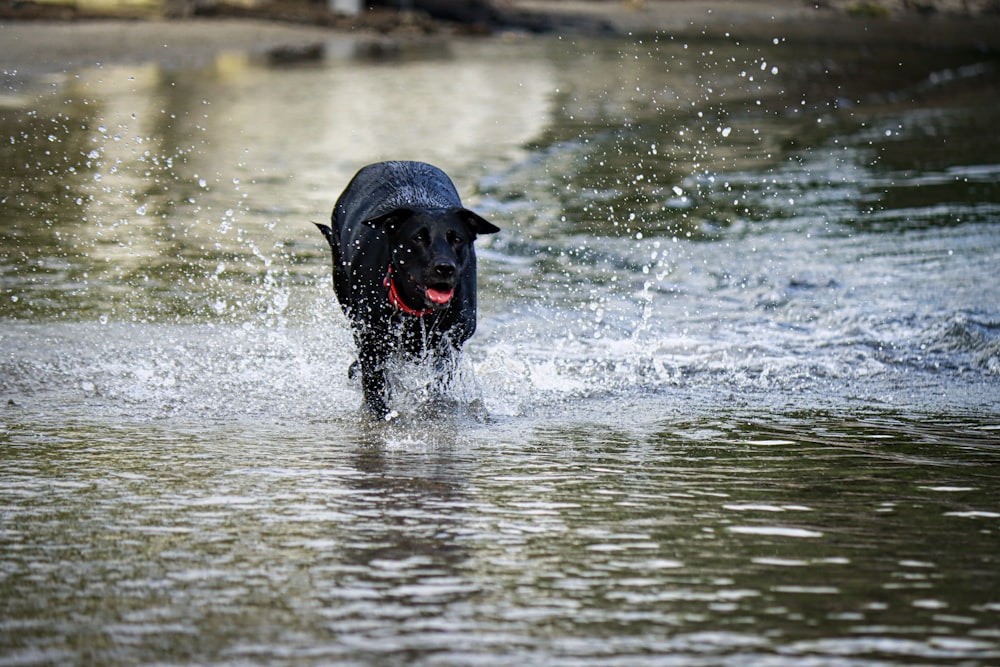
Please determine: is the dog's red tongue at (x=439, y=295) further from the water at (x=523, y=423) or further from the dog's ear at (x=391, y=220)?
the water at (x=523, y=423)

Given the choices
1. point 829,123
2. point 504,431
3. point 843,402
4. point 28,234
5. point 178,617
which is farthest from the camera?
point 829,123

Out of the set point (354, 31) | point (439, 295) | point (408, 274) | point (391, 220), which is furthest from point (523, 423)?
point (354, 31)

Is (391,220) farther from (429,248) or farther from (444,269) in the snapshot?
(444,269)

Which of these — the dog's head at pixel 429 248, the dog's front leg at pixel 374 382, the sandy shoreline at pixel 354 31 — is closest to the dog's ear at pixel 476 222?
the dog's head at pixel 429 248

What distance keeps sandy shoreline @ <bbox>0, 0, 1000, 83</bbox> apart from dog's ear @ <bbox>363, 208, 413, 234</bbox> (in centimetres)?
1498

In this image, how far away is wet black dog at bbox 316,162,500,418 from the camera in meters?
6.62

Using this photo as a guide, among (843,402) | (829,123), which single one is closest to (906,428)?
(843,402)

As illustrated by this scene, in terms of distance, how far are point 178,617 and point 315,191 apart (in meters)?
9.25

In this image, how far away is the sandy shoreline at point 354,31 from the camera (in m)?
24.5

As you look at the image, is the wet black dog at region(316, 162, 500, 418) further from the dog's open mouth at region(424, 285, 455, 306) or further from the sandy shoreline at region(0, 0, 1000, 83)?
the sandy shoreline at region(0, 0, 1000, 83)

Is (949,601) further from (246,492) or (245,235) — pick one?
(245,235)

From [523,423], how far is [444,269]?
31.2 inches

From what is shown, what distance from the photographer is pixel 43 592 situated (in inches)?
178

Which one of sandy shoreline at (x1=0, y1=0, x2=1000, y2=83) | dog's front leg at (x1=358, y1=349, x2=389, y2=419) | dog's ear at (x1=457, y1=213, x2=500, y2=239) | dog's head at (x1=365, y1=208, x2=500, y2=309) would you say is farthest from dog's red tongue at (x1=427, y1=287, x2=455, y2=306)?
sandy shoreline at (x1=0, y1=0, x2=1000, y2=83)
